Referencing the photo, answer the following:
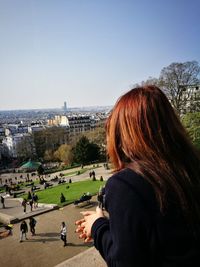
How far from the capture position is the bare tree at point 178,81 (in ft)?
118

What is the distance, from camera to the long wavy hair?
193 cm

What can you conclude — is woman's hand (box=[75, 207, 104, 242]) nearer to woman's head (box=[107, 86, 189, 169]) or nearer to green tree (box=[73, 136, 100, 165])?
woman's head (box=[107, 86, 189, 169])

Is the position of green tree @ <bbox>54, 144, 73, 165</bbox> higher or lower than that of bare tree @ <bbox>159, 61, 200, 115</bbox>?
lower

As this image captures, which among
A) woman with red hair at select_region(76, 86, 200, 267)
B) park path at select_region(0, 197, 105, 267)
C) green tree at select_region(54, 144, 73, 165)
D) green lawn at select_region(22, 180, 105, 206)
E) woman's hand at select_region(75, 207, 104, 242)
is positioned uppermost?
woman with red hair at select_region(76, 86, 200, 267)

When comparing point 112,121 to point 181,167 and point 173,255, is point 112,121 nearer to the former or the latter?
point 181,167

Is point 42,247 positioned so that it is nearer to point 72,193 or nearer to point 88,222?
point 72,193


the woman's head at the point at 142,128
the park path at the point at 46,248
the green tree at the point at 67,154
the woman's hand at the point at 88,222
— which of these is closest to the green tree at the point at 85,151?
the green tree at the point at 67,154

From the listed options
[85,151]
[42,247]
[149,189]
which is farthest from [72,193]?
[149,189]

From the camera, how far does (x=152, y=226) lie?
181cm

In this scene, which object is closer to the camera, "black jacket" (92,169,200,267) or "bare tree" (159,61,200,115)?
"black jacket" (92,169,200,267)

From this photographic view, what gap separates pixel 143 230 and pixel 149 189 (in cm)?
22

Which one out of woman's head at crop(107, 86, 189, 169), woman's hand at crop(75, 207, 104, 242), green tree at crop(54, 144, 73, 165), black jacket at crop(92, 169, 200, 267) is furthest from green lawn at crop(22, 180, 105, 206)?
green tree at crop(54, 144, 73, 165)

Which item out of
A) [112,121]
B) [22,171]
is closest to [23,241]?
[112,121]

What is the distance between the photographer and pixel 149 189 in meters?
1.85
